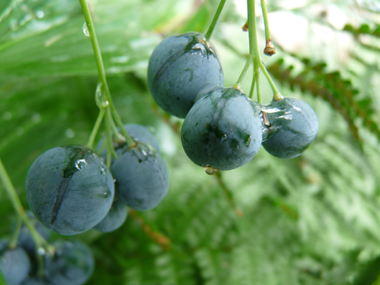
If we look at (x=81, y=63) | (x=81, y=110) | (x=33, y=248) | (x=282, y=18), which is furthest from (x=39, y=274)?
(x=282, y=18)

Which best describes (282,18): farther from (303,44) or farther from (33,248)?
(33,248)

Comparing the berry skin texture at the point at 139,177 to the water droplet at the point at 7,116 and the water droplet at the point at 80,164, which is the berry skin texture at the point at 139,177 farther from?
the water droplet at the point at 7,116

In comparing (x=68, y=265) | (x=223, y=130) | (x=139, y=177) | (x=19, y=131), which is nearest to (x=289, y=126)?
(x=223, y=130)

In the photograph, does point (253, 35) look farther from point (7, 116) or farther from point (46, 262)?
point (7, 116)

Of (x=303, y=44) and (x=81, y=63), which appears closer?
(x=81, y=63)

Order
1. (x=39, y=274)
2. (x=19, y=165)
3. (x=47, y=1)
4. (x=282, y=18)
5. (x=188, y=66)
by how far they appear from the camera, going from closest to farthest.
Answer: (x=188, y=66) → (x=39, y=274) → (x=47, y=1) → (x=19, y=165) → (x=282, y=18)

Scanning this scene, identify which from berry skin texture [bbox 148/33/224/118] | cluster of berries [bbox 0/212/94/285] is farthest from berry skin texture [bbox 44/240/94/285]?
berry skin texture [bbox 148/33/224/118]
